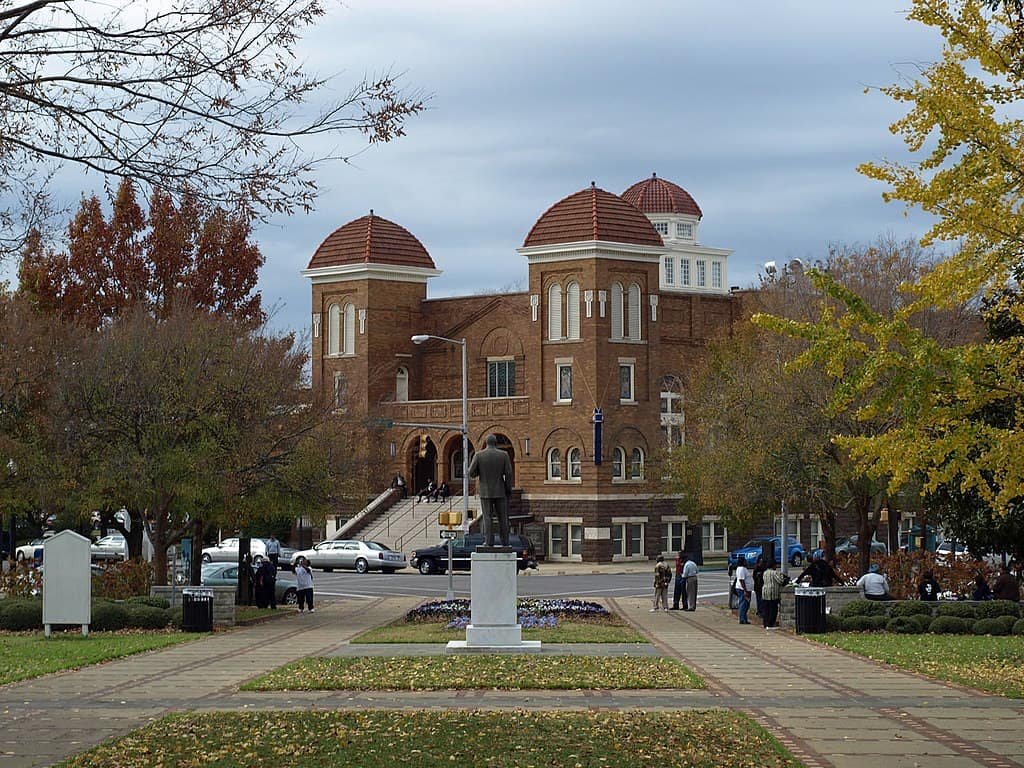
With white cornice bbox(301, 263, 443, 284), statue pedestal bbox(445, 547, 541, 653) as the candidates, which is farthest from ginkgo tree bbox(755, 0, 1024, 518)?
white cornice bbox(301, 263, 443, 284)

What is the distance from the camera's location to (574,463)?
69188mm

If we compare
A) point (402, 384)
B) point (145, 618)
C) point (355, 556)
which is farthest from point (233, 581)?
point (402, 384)

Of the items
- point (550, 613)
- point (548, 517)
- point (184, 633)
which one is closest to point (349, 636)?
point (184, 633)

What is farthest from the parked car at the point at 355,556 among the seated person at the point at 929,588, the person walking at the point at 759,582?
the seated person at the point at 929,588

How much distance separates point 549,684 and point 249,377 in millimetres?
17395

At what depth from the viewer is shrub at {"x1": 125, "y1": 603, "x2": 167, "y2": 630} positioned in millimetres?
29297

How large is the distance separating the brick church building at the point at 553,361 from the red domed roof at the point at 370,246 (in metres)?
0.09

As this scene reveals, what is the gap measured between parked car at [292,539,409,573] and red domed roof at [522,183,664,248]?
17.5 metres

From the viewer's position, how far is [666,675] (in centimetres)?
2003

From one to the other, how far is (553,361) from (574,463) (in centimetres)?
500

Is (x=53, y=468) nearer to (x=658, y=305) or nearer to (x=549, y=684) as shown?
(x=549, y=684)

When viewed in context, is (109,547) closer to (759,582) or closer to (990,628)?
(759,582)

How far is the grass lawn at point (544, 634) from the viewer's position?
26438 mm

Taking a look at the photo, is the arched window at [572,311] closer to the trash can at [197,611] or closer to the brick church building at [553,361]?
the brick church building at [553,361]
